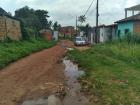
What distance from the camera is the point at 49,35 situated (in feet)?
260

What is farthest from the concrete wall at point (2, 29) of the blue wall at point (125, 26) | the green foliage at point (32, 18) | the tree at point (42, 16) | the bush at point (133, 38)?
the tree at point (42, 16)

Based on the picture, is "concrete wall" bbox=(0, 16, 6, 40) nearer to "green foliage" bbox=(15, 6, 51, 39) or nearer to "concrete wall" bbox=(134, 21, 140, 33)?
"concrete wall" bbox=(134, 21, 140, 33)

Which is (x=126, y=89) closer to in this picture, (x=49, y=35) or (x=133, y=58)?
(x=133, y=58)

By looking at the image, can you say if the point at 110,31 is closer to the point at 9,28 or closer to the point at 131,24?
the point at 131,24

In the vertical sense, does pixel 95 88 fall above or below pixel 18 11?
below

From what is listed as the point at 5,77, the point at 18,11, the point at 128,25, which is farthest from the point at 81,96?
the point at 18,11

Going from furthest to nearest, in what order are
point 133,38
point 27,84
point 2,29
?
point 2,29
point 133,38
point 27,84

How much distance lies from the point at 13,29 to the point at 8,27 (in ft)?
8.52

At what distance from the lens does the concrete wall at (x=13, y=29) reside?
123 feet

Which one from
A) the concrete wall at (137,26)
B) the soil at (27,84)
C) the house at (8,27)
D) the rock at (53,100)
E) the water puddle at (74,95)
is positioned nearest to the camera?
the rock at (53,100)

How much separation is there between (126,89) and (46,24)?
8853 cm

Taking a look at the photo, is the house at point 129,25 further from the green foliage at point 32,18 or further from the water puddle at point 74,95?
the water puddle at point 74,95

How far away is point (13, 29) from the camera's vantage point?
39938mm

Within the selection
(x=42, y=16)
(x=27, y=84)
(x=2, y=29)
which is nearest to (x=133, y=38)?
(x=2, y=29)
